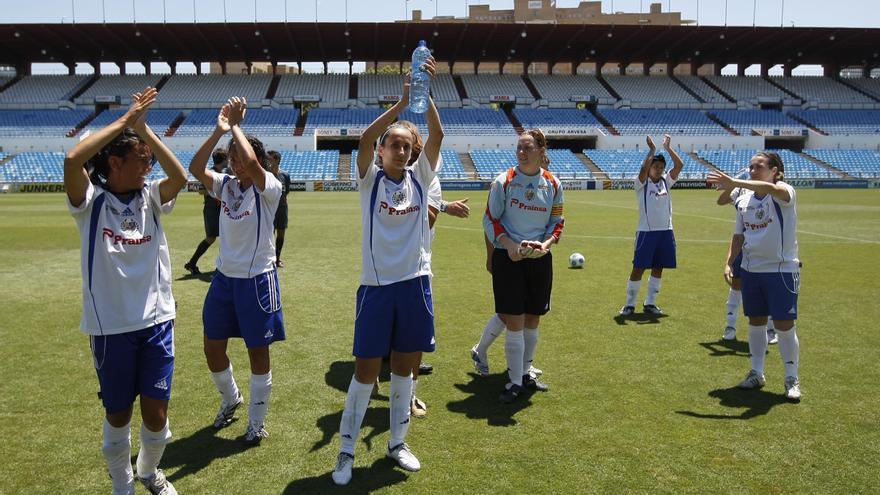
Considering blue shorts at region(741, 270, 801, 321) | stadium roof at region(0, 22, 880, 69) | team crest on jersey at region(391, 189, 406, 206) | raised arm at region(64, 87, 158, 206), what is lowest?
blue shorts at region(741, 270, 801, 321)

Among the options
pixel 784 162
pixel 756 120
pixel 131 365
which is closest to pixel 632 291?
pixel 131 365

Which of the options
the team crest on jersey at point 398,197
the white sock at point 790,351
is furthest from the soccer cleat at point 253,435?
the white sock at point 790,351

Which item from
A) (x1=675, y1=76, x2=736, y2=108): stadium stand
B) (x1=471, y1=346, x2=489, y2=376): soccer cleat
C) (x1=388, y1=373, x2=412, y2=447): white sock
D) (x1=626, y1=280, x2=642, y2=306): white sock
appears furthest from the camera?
(x1=675, y1=76, x2=736, y2=108): stadium stand

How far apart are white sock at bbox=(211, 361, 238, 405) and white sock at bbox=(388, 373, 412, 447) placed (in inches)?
59.8

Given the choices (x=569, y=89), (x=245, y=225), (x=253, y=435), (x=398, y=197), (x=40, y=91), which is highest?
(x=569, y=89)

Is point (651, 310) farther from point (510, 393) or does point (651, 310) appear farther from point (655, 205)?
point (510, 393)

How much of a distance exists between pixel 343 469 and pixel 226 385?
1471 mm

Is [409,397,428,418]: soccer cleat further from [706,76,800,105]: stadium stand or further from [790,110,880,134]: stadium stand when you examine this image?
[706,76,800,105]: stadium stand

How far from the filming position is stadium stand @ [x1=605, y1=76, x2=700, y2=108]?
62625 millimetres

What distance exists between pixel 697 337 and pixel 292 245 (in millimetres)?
11277

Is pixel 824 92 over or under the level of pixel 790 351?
over

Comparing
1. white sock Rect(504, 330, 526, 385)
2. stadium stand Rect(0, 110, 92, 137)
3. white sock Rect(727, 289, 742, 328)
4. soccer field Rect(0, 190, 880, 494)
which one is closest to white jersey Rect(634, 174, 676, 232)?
soccer field Rect(0, 190, 880, 494)

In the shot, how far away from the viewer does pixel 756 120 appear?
59.2 meters

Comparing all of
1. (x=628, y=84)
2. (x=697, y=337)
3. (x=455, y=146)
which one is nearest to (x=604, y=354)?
(x=697, y=337)
